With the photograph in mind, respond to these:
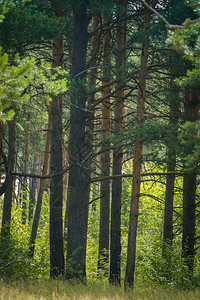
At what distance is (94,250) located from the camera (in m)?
19.0

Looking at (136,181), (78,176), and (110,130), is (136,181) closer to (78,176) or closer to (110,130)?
(78,176)

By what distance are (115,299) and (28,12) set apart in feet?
19.5

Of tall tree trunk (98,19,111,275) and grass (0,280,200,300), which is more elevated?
tall tree trunk (98,19,111,275)


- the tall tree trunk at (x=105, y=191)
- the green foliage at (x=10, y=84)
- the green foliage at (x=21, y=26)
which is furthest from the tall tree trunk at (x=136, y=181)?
the green foliage at (x=10, y=84)

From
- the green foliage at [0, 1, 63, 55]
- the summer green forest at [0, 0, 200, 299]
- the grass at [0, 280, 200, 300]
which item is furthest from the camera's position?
the summer green forest at [0, 0, 200, 299]

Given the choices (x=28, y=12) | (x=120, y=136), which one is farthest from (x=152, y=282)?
(x=28, y=12)

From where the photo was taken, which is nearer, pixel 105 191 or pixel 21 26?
pixel 21 26

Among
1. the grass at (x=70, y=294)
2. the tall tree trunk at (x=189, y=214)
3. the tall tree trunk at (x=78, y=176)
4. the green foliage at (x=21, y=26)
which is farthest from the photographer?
the tall tree trunk at (x=189, y=214)

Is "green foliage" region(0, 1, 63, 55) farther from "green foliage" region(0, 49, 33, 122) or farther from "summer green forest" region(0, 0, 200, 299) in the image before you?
"green foliage" region(0, 49, 33, 122)

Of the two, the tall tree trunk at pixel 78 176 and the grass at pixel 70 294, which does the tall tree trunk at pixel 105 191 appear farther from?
the grass at pixel 70 294

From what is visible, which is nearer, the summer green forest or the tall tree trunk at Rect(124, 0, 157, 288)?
the summer green forest

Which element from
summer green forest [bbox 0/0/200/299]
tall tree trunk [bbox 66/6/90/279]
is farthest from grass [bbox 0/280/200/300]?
tall tree trunk [bbox 66/6/90/279]

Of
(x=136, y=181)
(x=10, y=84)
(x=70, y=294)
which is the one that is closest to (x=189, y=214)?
(x=136, y=181)

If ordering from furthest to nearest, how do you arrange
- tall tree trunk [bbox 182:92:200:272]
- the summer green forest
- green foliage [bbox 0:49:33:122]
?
tall tree trunk [bbox 182:92:200:272] → the summer green forest → green foliage [bbox 0:49:33:122]
